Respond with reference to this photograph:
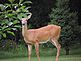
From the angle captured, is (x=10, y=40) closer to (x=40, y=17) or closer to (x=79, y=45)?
(x=40, y=17)

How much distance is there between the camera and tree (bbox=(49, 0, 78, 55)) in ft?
35.3

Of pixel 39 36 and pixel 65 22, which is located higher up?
pixel 65 22

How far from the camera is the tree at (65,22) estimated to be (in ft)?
35.3

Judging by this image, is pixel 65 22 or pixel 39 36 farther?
pixel 65 22

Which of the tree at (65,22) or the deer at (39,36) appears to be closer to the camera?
the deer at (39,36)

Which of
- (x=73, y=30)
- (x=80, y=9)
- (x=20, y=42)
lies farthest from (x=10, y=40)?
(x=80, y=9)

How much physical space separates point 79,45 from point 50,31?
475 centimetres

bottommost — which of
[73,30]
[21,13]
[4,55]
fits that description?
[4,55]

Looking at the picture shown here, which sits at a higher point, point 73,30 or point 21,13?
point 21,13

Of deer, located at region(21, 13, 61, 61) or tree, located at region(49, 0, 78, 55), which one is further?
tree, located at region(49, 0, 78, 55)

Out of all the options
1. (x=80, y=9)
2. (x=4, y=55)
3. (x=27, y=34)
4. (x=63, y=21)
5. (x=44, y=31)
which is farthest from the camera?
(x=80, y=9)

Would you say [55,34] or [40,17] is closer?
[55,34]

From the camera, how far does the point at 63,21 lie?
1081 centimetres

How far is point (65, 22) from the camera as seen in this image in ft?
35.7
